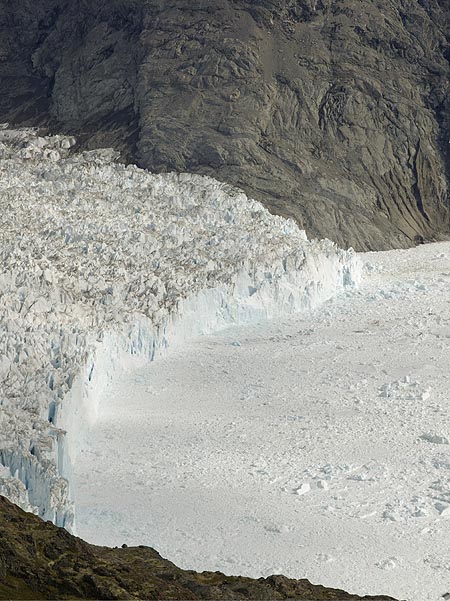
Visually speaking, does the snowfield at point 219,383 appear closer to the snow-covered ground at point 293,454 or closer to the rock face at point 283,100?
the snow-covered ground at point 293,454

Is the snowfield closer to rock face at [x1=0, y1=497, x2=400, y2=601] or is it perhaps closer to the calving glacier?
the calving glacier

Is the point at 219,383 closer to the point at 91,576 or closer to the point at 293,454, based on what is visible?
the point at 293,454

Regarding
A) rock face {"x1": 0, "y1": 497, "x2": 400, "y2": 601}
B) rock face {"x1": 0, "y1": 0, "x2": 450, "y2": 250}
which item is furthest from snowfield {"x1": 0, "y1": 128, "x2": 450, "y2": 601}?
rock face {"x1": 0, "y1": 0, "x2": 450, "y2": 250}

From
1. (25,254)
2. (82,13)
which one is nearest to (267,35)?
(82,13)

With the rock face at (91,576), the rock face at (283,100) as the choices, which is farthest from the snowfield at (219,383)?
the rock face at (283,100)

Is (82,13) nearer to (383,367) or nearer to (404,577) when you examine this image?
(383,367)

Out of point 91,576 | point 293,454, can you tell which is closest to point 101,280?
point 293,454
